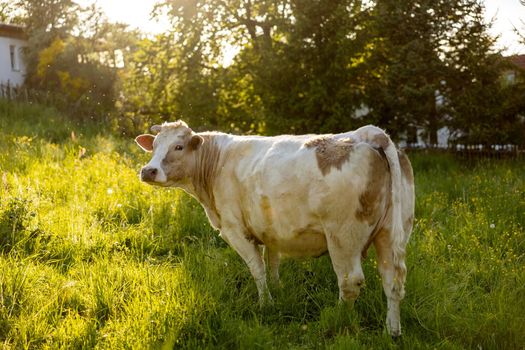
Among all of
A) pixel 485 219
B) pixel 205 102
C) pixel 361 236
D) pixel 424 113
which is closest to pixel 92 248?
pixel 361 236

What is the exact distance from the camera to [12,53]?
29562mm

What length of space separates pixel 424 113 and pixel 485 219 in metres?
8.13

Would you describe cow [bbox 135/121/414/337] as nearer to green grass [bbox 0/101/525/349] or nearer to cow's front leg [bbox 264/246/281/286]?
cow's front leg [bbox 264/246/281/286]

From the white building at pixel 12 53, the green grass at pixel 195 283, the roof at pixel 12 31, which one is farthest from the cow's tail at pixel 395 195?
the roof at pixel 12 31

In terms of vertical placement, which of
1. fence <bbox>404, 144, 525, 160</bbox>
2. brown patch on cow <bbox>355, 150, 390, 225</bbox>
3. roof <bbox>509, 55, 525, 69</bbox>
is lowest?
fence <bbox>404, 144, 525, 160</bbox>

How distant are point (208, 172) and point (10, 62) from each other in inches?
1041

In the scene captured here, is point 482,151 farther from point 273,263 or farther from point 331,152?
point 331,152

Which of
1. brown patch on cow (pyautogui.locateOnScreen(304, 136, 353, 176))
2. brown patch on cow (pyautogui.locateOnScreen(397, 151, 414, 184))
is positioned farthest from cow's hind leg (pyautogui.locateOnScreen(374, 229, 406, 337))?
brown patch on cow (pyautogui.locateOnScreen(304, 136, 353, 176))

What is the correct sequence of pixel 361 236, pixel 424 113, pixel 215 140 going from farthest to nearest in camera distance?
1. pixel 424 113
2. pixel 215 140
3. pixel 361 236

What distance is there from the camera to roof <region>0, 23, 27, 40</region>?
92.9 ft

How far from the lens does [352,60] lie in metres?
16.1

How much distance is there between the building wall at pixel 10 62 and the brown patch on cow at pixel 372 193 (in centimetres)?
2694

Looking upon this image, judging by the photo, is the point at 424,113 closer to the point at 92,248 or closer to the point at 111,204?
the point at 111,204

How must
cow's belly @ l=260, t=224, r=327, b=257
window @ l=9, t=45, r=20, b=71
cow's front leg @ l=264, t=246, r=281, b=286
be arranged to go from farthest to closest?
window @ l=9, t=45, r=20, b=71
cow's front leg @ l=264, t=246, r=281, b=286
cow's belly @ l=260, t=224, r=327, b=257
